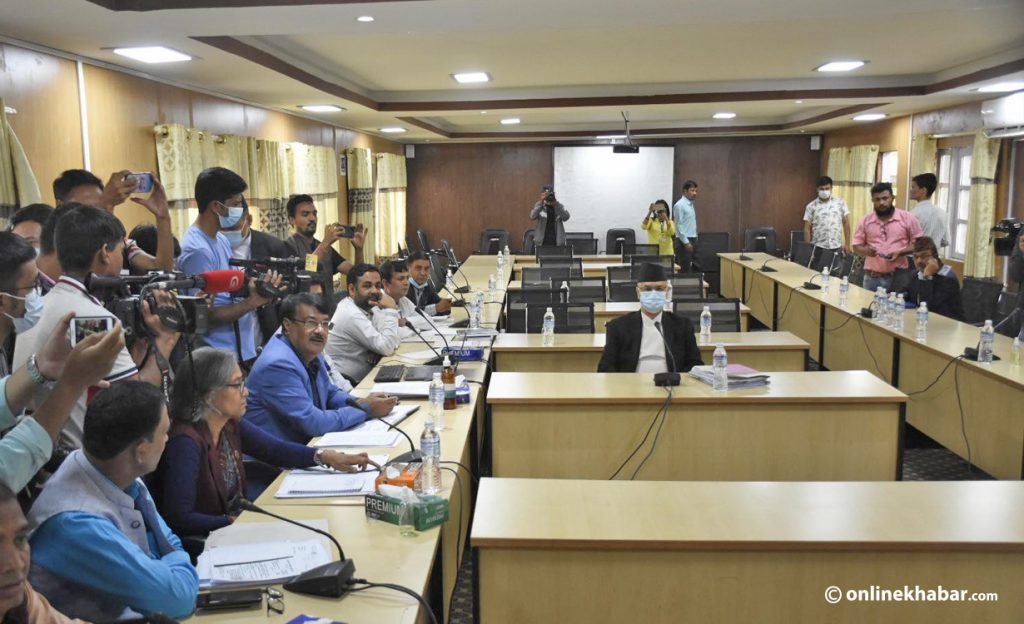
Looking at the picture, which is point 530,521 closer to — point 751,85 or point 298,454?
point 298,454

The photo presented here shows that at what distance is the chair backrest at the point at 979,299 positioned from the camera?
5.79 m

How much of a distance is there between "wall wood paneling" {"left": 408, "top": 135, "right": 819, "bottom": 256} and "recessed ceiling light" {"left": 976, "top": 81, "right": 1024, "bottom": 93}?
7.15 metres

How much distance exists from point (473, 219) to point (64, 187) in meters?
12.5

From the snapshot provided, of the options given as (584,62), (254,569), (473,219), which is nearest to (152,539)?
(254,569)

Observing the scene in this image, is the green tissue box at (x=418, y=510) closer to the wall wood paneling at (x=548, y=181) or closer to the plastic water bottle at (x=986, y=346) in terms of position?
the plastic water bottle at (x=986, y=346)

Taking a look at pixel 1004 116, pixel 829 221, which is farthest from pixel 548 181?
pixel 1004 116

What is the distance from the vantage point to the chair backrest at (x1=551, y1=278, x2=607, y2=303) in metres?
6.81

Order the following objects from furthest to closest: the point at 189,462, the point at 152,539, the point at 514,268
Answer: the point at 514,268
the point at 189,462
the point at 152,539

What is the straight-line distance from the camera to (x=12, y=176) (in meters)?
4.37

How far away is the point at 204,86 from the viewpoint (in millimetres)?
6910

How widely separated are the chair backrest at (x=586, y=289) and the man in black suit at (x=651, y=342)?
7.50 feet

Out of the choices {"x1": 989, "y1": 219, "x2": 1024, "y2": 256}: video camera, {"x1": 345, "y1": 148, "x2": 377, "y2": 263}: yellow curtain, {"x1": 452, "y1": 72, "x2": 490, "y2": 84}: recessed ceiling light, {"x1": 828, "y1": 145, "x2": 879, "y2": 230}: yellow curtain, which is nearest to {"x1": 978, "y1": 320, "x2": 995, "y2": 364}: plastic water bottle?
{"x1": 989, "y1": 219, "x2": 1024, "y2": 256}: video camera

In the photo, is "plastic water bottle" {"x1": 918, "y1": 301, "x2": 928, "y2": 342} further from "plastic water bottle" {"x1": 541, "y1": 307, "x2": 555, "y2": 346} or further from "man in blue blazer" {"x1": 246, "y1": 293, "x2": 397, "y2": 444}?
"man in blue blazer" {"x1": 246, "y1": 293, "x2": 397, "y2": 444}

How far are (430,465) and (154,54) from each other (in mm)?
3832
